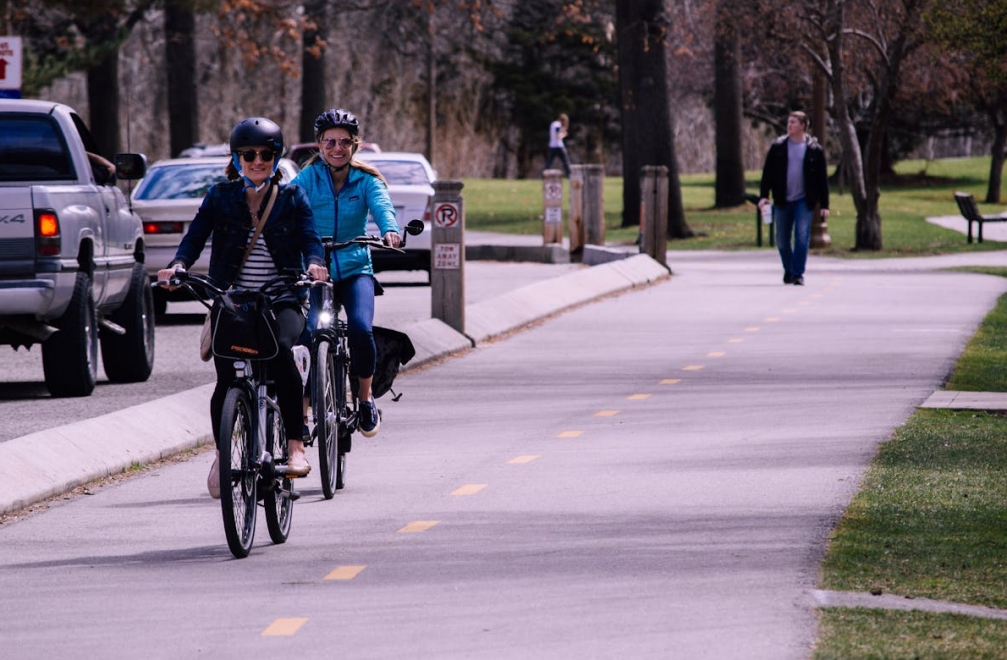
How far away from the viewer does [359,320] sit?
947 cm

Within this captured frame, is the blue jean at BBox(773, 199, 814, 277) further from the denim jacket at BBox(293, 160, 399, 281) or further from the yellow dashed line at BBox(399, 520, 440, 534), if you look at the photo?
the yellow dashed line at BBox(399, 520, 440, 534)

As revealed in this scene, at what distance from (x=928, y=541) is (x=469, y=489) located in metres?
2.42

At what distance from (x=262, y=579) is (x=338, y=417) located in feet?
6.84

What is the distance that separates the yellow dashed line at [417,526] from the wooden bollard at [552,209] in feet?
72.9

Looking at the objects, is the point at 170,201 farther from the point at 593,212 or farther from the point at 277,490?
the point at 277,490

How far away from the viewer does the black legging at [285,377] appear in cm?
788

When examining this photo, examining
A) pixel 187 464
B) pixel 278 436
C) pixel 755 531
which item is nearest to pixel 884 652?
pixel 755 531

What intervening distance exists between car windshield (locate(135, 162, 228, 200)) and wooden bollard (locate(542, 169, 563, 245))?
1018 cm

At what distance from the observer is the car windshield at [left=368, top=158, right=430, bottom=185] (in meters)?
25.3

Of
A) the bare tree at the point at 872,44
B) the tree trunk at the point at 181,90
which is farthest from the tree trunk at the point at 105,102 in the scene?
the bare tree at the point at 872,44

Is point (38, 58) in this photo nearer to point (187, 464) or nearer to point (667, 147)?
point (667, 147)

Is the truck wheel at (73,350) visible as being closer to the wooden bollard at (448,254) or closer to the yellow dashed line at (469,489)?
the wooden bollard at (448,254)

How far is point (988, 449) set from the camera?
10141mm

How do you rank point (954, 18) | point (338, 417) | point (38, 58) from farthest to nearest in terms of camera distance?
point (38, 58), point (954, 18), point (338, 417)
